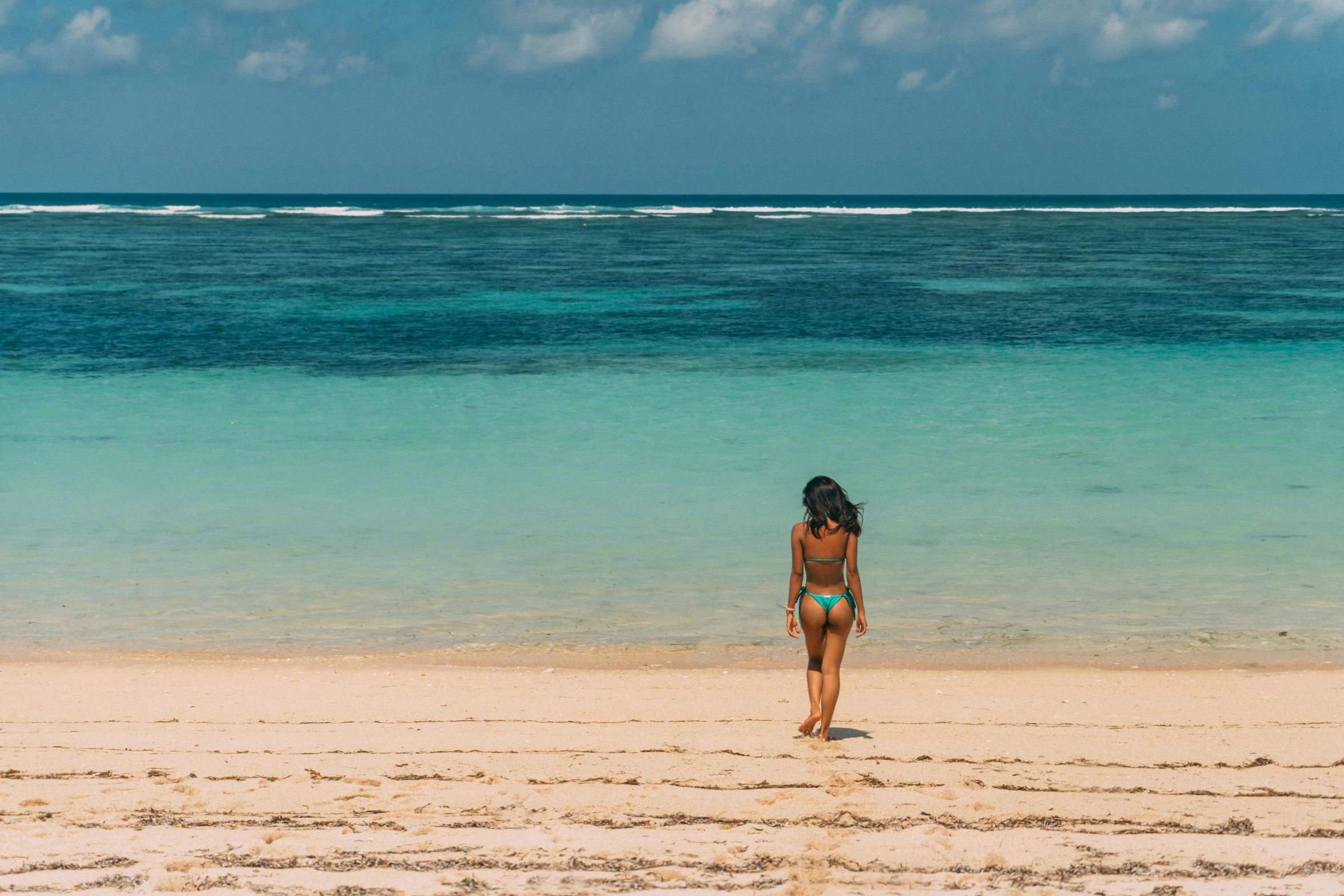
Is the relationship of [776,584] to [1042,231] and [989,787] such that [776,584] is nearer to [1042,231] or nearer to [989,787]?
[989,787]

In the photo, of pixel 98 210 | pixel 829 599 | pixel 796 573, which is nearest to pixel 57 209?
pixel 98 210

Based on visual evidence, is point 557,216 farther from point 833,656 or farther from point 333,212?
point 833,656

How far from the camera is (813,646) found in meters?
5.16

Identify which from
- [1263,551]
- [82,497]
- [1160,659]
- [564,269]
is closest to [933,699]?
[1160,659]

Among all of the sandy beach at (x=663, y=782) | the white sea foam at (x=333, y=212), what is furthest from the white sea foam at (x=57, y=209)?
the sandy beach at (x=663, y=782)

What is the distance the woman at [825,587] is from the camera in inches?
195

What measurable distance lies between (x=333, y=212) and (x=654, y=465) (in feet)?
264

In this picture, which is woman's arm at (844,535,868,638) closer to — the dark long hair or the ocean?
the dark long hair

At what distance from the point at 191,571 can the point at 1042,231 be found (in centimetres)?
6157

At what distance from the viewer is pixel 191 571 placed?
8.19 metres

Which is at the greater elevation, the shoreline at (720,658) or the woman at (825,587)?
the woman at (825,587)

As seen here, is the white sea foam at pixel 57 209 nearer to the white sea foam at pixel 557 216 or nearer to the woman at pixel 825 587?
the white sea foam at pixel 557 216

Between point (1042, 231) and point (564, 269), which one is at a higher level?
point (1042, 231)

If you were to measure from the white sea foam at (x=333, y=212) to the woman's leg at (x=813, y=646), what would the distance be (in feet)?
254
